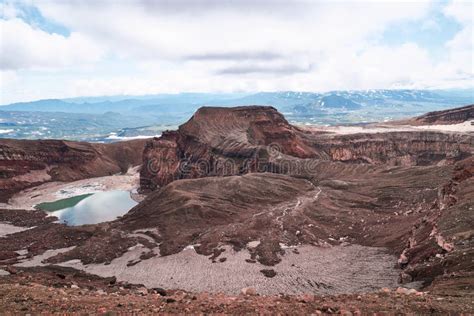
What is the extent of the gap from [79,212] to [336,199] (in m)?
55.3

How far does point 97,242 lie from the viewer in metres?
50.9

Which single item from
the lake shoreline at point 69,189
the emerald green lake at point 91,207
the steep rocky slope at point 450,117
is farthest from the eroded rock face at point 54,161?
the steep rocky slope at point 450,117

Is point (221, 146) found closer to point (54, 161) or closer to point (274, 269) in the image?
point (274, 269)

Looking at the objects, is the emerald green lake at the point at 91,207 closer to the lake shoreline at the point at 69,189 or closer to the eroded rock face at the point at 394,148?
the lake shoreline at the point at 69,189

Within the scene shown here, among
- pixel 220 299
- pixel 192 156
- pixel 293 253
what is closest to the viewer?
pixel 220 299

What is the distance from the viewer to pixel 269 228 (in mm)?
50219

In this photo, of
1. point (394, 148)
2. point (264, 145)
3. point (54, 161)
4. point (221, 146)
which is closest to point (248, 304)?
point (221, 146)

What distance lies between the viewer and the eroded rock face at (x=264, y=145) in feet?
317

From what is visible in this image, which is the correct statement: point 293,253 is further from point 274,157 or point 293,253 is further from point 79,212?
point 79,212

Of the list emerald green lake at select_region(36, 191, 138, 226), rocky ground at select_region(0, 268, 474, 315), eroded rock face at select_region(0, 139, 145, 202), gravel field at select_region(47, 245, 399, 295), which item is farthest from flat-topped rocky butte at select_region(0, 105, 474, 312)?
emerald green lake at select_region(36, 191, 138, 226)

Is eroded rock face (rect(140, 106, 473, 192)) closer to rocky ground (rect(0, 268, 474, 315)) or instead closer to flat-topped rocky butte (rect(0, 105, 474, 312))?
flat-topped rocky butte (rect(0, 105, 474, 312))

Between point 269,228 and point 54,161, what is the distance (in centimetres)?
9557

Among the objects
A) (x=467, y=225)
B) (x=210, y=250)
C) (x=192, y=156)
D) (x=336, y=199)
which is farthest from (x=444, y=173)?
(x=192, y=156)

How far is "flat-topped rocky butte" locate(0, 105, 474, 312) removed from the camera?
110 feet
